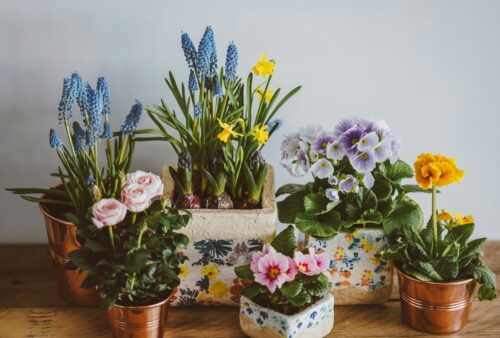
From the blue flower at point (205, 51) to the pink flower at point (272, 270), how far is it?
0.38 m

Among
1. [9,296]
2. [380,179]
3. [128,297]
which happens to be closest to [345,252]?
[380,179]

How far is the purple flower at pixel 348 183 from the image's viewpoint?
1.38 meters

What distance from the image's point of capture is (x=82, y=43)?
1572 millimetres

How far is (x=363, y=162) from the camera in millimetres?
1359

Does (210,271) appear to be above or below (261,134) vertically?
below

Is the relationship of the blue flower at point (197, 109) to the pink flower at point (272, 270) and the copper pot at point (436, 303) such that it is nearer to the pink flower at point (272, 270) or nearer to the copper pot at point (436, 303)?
the pink flower at point (272, 270)

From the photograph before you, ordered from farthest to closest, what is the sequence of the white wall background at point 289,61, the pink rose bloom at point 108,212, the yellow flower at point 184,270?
the white wall background at point 289,61
the yellow flower at point 184,270
the pink rose bloom at point 108,212

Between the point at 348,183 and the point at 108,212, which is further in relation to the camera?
the point at 348,183

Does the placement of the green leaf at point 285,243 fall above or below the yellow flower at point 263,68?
below

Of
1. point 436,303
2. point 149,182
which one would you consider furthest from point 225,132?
point 436,303

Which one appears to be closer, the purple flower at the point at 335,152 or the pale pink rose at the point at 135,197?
the pale pink rose at the point at 135,197

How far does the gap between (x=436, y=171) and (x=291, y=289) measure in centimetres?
35

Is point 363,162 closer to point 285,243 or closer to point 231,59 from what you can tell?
point 285,243

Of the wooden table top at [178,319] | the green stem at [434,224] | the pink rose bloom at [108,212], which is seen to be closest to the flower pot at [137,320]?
the wooden table top at [178,319]
